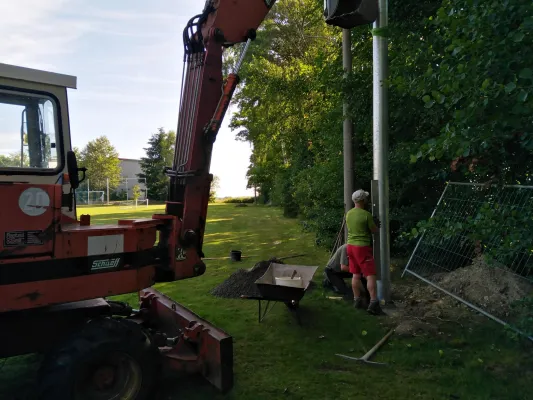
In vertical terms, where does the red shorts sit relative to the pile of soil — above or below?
above

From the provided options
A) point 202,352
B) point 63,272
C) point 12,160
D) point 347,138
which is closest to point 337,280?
point 347,138

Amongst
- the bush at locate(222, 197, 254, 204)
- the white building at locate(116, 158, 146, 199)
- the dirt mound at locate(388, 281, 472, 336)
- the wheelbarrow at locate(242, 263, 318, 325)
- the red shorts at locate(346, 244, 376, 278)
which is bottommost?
the dirt mound at locate(388, 281, 472, 336)

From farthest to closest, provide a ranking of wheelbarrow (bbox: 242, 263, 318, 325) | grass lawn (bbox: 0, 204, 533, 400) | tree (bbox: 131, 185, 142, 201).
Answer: tree (bbox: 131, 185, 142, 201) → wheelbarrow (bbox: 242, 263, 318, 325) → grass lawn (bbox: 0, 204, 533, 400)

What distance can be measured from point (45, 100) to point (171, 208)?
1.52 meters

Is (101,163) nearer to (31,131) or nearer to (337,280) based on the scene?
(337,280)

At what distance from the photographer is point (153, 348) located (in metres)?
3.60

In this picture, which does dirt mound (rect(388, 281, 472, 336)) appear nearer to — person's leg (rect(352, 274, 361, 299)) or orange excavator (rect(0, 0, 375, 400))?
person's leg (rect(352, 274, 361, 299))

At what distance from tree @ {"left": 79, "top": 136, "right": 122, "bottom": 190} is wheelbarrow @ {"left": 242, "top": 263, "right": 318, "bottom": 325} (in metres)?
50.6

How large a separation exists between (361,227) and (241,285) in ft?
8.00

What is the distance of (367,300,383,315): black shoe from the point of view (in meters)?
6.11

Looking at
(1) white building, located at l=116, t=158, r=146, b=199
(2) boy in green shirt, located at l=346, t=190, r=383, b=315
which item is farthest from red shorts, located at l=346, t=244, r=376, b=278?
(1) white building, located at l=116, t=158, r=146, b=199

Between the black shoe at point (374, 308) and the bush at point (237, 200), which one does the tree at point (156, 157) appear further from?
the black shoe at point (374, 308)

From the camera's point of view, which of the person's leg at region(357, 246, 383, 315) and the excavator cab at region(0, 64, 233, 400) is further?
the person's leg at region(357, 246, 383, 315)

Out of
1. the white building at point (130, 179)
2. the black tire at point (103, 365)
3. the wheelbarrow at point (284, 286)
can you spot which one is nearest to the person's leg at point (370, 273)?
the wheelbarrow at point (284, 286)
